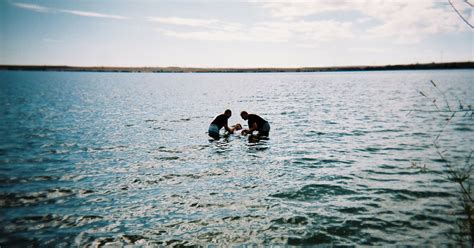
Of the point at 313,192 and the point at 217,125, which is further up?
the point at 217,125

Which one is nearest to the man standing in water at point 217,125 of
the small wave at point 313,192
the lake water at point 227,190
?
the lake water at point 227,190

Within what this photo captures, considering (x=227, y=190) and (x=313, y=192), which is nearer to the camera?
(x=313, y=192)

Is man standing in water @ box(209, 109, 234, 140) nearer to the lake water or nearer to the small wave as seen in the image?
the lake water

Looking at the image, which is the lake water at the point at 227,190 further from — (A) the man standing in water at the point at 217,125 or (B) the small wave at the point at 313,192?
(A) the man standing in water at the point at 217,125

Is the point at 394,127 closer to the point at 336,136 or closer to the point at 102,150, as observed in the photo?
the point at 336,136

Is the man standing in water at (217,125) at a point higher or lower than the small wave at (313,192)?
higher

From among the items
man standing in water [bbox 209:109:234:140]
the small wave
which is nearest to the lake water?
the small wave

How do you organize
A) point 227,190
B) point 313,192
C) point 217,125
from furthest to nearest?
point 217,125
point 227,190
point 313,192

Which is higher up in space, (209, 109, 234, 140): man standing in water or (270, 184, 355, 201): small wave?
(209, 109, 234, 140): man standing in water

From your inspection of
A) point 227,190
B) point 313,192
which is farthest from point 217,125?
point 313,192

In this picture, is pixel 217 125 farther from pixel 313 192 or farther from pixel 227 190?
pixel 313 192

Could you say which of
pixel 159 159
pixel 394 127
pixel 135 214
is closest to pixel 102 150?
pixel 159 159

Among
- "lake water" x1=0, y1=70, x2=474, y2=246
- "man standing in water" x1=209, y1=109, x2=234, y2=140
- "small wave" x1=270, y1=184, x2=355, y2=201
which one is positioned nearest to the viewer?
"lake water" x1=0, y1=70, x2=474, y2=246

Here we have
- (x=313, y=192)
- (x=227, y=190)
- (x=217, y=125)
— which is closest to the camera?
(x=313, y=192)
